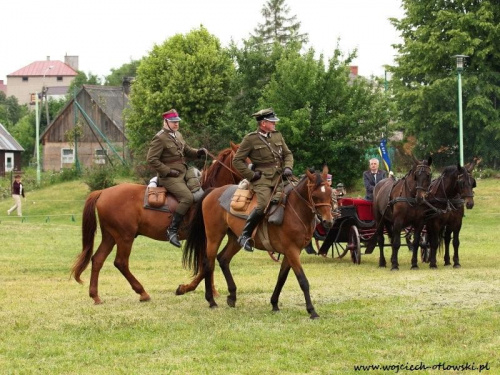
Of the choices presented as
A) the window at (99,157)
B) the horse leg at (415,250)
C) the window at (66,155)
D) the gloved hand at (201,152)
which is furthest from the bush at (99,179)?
the gloved hand at (201,152)

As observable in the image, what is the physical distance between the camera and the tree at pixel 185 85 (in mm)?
54219

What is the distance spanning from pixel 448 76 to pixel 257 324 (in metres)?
41.7

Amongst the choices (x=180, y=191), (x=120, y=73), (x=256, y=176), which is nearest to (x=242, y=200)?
(x=256, y=176)

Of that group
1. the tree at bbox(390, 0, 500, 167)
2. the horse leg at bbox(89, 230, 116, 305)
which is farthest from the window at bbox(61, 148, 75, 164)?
the horse leg at bbox(89, 230, 116, 305)

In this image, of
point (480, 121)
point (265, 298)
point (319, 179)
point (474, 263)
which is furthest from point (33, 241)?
point (480, 121)

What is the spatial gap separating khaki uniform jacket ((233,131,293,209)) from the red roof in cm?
14539

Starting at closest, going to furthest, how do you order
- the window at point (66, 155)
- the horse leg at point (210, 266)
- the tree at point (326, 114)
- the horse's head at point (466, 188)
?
1. the horse leg at point (210, 266)
2. the horse's head at point (466, 188)
3. the tree at point (326, 114)
4. the window at point (66, 155)

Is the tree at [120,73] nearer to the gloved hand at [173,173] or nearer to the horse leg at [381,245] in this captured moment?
the horse leg at [381,245]

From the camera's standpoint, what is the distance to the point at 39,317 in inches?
496

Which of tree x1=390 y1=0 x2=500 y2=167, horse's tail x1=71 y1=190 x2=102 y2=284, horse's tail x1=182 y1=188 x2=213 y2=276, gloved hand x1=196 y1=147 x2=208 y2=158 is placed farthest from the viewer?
tree x1=390 y1=0 x2=500 y2=167

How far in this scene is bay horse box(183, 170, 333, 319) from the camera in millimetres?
12398

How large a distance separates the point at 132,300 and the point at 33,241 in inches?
581

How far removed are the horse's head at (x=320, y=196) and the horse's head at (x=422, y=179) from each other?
674 centimetres

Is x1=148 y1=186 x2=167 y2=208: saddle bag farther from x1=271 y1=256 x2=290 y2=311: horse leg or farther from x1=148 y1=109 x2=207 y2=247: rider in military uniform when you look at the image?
x1=271 y1=256 x2=290 y2=311: horse leg
